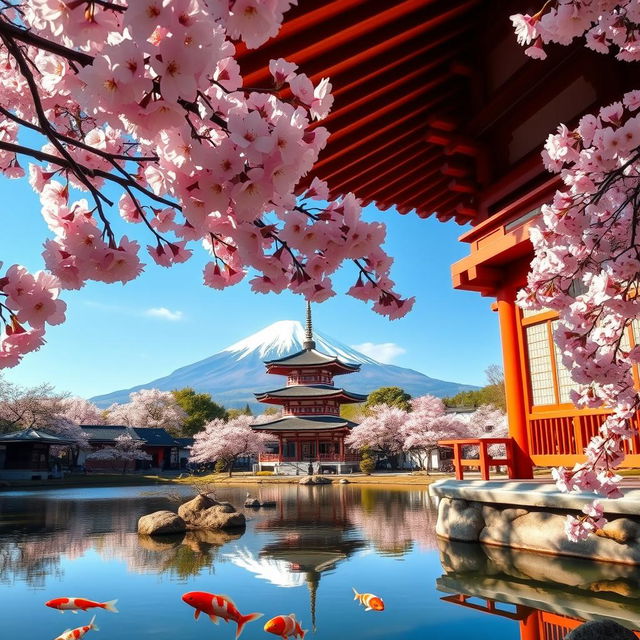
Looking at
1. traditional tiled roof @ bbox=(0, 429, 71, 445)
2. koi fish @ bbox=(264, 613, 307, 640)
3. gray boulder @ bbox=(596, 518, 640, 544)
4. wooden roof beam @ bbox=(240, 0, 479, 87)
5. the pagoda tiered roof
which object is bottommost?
koi fish @ bbox=(264, 613, 307, 640)

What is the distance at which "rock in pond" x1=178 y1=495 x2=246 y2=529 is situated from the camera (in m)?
10.6

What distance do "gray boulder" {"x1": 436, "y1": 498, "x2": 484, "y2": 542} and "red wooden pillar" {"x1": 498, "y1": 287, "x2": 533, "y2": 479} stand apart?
2.75ft

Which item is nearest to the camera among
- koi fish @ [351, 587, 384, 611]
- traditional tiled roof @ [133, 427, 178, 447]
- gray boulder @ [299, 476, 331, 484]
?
koi fish @ [351, 587, 384, 611]

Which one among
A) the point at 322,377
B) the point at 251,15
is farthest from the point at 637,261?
the point at 322,377

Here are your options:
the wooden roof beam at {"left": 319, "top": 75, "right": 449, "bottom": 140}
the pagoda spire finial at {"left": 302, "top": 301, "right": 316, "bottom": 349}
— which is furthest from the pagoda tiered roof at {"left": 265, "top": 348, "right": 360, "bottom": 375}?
the wooden roof beam at {"left": 319, "top": 75, "right": 449, "bottom": 140}

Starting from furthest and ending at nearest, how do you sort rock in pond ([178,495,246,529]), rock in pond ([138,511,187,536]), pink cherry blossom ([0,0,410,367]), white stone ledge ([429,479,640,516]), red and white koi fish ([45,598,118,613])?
rock in pond ([178,495,246,529]) < rock in pond ([138,511,187,536]) < white stone ledge ([429,479,640,516]) < red and white koi fish ([45,598,118,613]) < pink cherry blossom ([0,0,410,367])

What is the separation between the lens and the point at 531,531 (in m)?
6.00

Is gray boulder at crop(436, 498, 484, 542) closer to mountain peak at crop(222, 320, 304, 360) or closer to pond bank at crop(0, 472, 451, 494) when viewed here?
pond bank at crop(0, 472, 451, 494)

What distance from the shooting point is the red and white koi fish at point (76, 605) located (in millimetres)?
4992

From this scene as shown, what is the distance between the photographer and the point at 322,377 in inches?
1480

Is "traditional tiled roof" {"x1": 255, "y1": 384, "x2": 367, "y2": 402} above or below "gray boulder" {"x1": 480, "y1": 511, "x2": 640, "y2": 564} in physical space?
above

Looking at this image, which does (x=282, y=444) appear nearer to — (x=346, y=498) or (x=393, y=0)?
(x=346, y=498)

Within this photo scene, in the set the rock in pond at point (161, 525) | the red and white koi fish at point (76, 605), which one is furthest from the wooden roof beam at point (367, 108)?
the rock in pond at point (161, 525)

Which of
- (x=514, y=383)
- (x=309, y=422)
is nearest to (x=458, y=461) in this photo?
(x=514, y=383)
